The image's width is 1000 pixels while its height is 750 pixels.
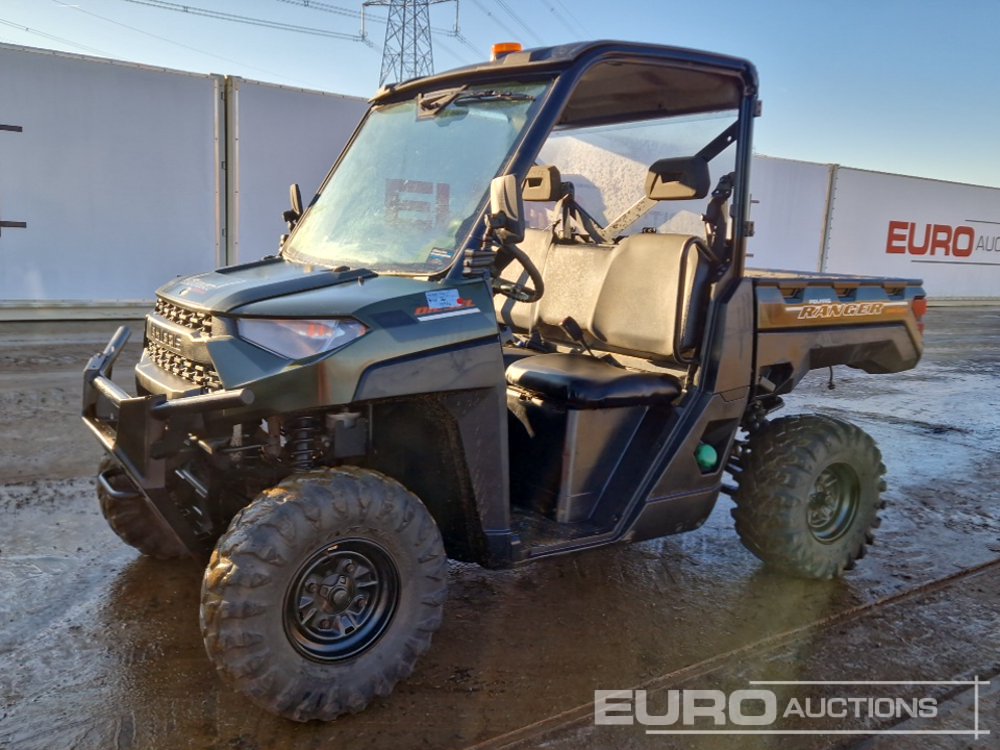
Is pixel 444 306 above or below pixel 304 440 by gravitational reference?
above

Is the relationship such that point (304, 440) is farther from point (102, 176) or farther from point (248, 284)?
point (102, 176)

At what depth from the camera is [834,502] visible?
411 cm

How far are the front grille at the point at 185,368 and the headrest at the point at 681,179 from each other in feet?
7.02

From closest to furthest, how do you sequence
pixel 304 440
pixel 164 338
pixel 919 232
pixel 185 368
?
pixel 304 440 < pixel 185 368 < pixel 164 338 < pixel 919 232

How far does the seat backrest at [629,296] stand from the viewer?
362 centimetres

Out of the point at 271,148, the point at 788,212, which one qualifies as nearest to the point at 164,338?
the point at 271,148

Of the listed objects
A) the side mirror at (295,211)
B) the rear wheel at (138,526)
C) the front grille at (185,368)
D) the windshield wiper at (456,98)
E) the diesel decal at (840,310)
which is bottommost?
the rear wheel at (138,526)

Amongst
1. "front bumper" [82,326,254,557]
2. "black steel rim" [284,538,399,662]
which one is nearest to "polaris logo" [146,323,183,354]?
"front bumper" [82,326,254,557]

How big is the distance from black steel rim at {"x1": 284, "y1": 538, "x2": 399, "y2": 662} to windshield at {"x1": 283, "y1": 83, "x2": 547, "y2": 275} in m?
0.99

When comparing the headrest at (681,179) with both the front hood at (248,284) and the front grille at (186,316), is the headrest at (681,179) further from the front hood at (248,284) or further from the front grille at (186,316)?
the front grille at (186,316)

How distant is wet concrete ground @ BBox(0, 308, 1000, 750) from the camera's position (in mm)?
2729

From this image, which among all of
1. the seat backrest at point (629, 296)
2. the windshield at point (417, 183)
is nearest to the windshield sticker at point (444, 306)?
the windshield at point (417, 183)

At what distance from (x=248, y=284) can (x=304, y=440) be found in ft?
1.85

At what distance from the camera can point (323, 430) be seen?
283cm
